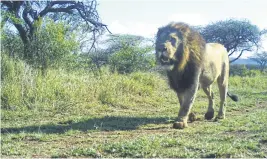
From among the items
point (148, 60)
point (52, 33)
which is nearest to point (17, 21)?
point (52, 33)

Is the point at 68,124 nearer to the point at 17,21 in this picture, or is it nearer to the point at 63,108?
the point at 63,108

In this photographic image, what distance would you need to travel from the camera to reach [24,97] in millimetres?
7496

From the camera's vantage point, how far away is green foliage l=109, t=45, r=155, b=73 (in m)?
15.7

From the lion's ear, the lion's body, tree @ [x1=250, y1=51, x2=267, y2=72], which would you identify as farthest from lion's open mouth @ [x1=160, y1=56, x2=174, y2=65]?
tree @ [x1=250, y1=51, x2=267, y2=72]

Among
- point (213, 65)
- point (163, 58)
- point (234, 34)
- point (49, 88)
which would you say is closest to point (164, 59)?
point (163, 58)

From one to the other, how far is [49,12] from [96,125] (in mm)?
8518

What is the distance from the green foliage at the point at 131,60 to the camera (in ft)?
51.4

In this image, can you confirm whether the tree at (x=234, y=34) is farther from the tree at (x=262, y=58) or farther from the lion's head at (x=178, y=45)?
the lion's head at (x=178, y=45)

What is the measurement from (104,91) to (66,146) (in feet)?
13.4

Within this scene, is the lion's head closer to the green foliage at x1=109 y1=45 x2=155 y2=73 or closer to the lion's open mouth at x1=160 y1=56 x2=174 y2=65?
the lion's open mouth at x1=160 y1=56 x2=174 y2=65

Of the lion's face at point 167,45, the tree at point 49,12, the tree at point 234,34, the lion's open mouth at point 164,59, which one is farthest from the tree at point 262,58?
the lion's open mouth at point 164,59

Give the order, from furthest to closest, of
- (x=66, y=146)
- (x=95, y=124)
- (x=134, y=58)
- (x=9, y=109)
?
1. (x=134, y=58)
2. (x=9, y=109)
3. (x=95, y=124)
4. (x=66, y=146)

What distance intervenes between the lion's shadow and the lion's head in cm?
112

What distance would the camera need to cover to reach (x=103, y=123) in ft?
20.4
